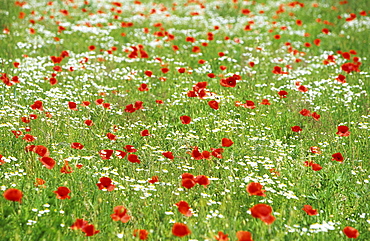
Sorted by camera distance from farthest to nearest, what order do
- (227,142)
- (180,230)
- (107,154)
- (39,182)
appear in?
(227,142) < (107,154) < (39,182) < (180,230)

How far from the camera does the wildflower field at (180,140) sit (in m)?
3.53

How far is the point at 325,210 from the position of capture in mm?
3926

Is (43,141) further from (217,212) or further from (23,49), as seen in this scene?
(23,49)

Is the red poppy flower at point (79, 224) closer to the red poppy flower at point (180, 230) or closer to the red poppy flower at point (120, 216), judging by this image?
the red poppy flower at point (120, 216)

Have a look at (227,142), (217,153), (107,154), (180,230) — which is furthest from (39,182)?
(227,142)

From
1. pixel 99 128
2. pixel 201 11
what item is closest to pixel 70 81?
pixel 99 128

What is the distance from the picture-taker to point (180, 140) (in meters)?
5.16

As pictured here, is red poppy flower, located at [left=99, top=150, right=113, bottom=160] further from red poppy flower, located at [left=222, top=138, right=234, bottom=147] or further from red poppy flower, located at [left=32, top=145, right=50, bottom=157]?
red poppy flower, located at [left=222, top=138, right=234, bottom=147]

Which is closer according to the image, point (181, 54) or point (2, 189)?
point (2, 189)

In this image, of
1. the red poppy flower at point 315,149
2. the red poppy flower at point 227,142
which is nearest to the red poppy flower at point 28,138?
the red poppy flower at point 227,142

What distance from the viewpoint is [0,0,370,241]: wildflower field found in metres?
3.53

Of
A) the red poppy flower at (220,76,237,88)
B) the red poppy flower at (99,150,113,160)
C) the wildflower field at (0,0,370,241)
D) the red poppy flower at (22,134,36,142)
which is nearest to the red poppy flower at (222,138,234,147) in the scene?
the wildflower field at (0,0,370,241)

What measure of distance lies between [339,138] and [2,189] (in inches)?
156

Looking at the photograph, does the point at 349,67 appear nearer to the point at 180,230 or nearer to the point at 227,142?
the point at 227,142
